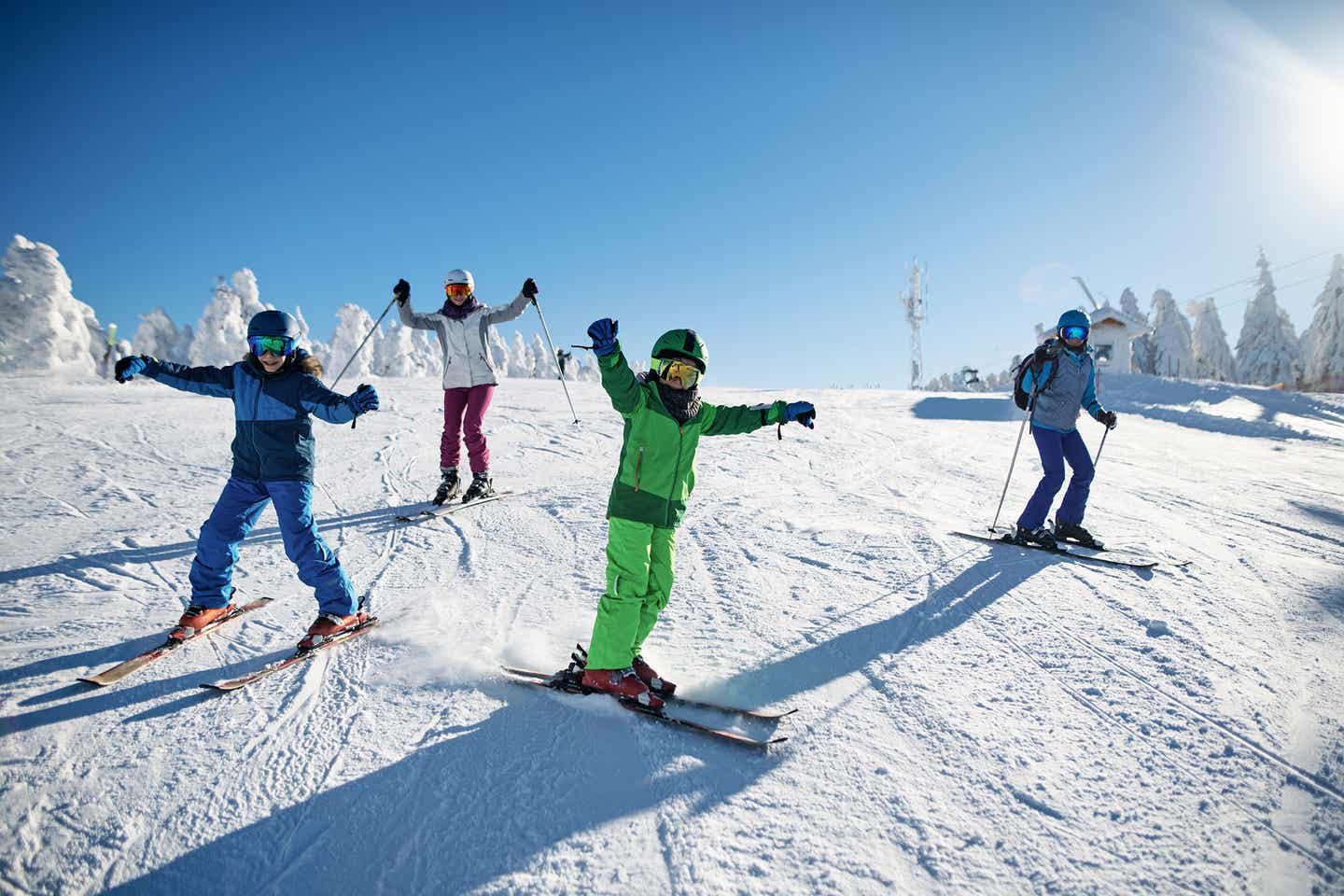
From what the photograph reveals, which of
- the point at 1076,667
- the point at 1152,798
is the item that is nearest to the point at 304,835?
the point at 1152,798

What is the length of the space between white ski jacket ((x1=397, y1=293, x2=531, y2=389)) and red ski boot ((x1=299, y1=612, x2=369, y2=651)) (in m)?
3.44

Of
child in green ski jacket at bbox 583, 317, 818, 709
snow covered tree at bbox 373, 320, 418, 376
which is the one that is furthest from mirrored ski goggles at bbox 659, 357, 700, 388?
snow covered tree at bbox 373, 320, 418, 376

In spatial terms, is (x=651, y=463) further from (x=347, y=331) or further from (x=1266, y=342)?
(x=347, y=331)

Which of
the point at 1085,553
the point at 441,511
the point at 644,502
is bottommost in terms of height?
the point at 1085,553

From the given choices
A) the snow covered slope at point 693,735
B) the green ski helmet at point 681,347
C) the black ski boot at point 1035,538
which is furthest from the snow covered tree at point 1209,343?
the green ski helmet at point 681,347

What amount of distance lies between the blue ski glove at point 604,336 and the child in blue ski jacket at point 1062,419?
4729 mm

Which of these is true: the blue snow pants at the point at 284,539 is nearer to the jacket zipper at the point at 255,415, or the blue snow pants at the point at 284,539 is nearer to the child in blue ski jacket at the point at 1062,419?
the jacket zipper at the point at 255,415

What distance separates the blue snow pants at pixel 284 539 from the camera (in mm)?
3393

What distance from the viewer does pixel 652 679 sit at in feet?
9.76

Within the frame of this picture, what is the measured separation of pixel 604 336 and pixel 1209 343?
61.1 meters

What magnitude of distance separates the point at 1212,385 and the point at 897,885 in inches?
1031

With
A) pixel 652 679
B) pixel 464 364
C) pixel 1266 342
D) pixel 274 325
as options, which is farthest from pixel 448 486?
pixel 1266 342

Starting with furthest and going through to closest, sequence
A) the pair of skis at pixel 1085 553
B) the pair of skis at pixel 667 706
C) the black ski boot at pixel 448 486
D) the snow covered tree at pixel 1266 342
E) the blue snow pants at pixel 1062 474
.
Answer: the snow covered tree at pixel 1266 342 → the black ski boot at pixel 448 486 → the blue snow pants at pixel 1062 474 → the pair of skis at pixel 1085 553 → the pair of skis at pixel 667 706

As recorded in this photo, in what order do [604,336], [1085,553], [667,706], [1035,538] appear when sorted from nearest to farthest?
[604,336], [667,706], [1085,553], [1035,538]
